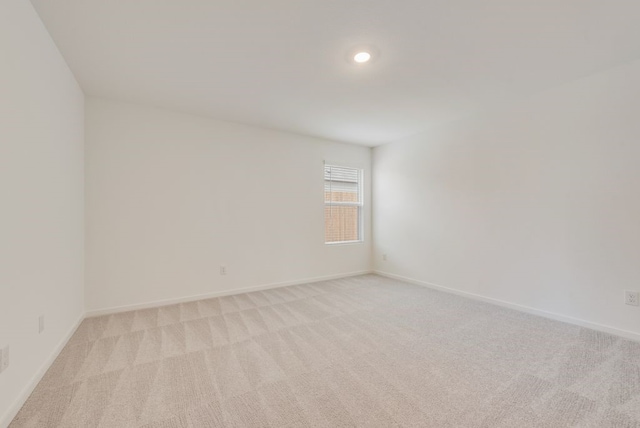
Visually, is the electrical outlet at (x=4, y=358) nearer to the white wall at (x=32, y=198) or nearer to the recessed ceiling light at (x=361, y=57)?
the white wall at (x=32, y=198)

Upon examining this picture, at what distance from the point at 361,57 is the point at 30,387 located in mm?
3217

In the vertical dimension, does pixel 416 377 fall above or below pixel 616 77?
below

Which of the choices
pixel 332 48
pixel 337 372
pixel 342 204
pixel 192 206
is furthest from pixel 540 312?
pixel 192 206

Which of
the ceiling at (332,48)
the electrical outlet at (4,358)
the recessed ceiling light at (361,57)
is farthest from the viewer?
the recessed ceiling light at (361,57)

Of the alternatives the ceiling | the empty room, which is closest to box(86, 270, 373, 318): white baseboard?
the empty room

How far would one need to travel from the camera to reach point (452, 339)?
227 centimetres

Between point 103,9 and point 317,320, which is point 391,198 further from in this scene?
point 103,9

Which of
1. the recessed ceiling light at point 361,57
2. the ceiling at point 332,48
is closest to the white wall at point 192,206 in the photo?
the ceiling at point 332,48

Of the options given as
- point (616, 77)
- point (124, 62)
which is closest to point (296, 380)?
point (124, 62)

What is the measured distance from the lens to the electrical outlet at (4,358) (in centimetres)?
131

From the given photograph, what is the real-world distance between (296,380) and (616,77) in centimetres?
373

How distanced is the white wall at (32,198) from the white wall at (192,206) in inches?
19.2

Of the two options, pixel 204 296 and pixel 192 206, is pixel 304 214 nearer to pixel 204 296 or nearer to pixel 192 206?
pixel 192 206

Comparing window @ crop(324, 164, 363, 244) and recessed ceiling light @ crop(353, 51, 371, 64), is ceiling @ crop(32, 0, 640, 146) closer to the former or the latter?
recessed ceiling light @ crop(353, 51, 371, 64)
